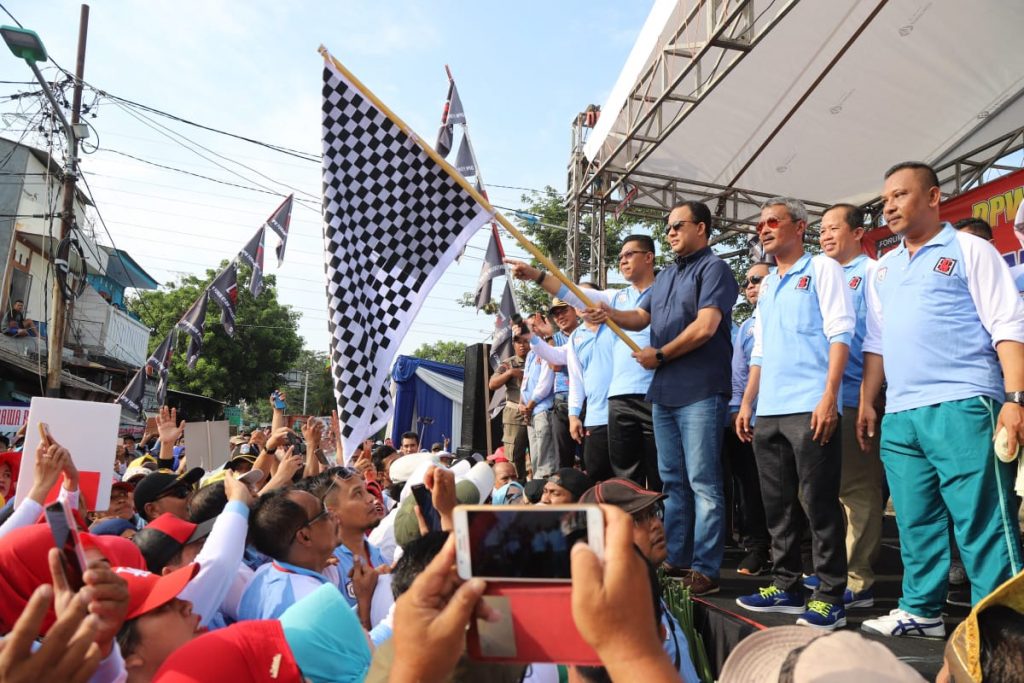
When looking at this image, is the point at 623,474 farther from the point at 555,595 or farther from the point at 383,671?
the point at 555,595

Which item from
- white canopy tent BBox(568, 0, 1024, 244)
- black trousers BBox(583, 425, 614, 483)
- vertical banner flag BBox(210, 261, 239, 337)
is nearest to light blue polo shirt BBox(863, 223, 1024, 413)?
black trousers BBox(583, 425, 614, 483)

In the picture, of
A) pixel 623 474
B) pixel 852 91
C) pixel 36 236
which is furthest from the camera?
pixel 36 236

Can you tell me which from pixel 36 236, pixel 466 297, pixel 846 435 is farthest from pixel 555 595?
pixel 36 236

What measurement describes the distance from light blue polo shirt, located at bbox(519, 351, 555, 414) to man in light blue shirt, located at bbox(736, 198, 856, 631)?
375 centimetres

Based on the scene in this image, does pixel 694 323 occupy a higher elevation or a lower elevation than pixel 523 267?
lower

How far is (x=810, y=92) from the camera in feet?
28.9

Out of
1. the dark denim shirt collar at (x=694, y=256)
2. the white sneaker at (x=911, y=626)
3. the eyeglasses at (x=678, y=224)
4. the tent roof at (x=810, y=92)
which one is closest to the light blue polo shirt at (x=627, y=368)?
the dark denim shirt collar at (x=694, y=256)

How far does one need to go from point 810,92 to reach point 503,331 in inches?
178

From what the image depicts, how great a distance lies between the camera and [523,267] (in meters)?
4.12

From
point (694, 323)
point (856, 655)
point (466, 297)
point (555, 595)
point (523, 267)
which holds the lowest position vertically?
point (856, 655)

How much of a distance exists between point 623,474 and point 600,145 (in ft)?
22.0

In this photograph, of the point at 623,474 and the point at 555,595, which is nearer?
the point at 555,595

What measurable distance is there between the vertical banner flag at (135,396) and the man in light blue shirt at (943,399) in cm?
1050

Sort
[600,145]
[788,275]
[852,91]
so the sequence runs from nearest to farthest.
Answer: [788,275]
[852,91]
[600,145]
